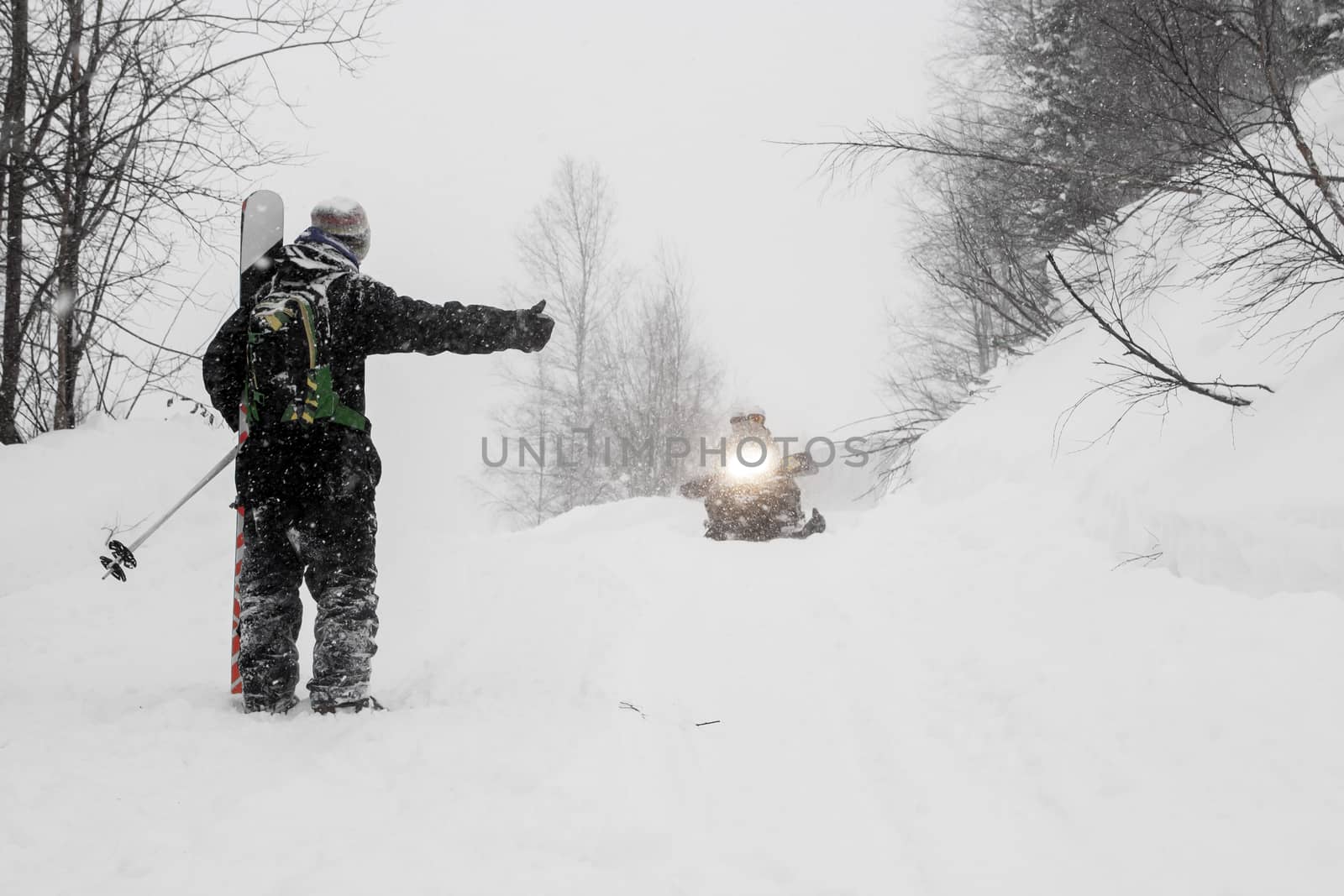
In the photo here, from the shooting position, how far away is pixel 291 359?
2.70m

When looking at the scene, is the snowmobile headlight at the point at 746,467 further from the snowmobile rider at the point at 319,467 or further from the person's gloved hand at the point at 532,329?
the snowmobile rider at the point at 319,467

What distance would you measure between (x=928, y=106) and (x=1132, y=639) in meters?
17.4

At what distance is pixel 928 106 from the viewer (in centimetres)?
1738

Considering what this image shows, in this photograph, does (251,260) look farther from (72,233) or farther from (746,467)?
(746,467)

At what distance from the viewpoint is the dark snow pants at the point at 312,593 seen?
2646 millimetres

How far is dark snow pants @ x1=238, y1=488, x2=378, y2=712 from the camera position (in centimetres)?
265

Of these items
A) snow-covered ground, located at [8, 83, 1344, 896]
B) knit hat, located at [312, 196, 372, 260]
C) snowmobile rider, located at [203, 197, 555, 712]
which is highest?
knit hat, located at [312, 196, 372, 260]

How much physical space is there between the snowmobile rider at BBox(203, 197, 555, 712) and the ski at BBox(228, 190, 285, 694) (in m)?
0.07

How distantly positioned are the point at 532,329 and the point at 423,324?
42 cm

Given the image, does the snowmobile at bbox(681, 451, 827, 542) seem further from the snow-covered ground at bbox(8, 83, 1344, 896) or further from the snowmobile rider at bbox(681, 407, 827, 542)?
the snow-covered ground at bbox(8, 83, 1344, 896)

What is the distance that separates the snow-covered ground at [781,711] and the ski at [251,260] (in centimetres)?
27

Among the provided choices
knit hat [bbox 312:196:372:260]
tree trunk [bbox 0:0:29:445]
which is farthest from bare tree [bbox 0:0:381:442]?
knit hat [bbox 312:196:372:260]

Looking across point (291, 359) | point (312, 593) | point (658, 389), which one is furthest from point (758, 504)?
point (658, 389)

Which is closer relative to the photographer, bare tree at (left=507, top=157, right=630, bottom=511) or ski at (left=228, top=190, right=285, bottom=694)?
ski at (left=228, top=190, right=285, bottom=694)
